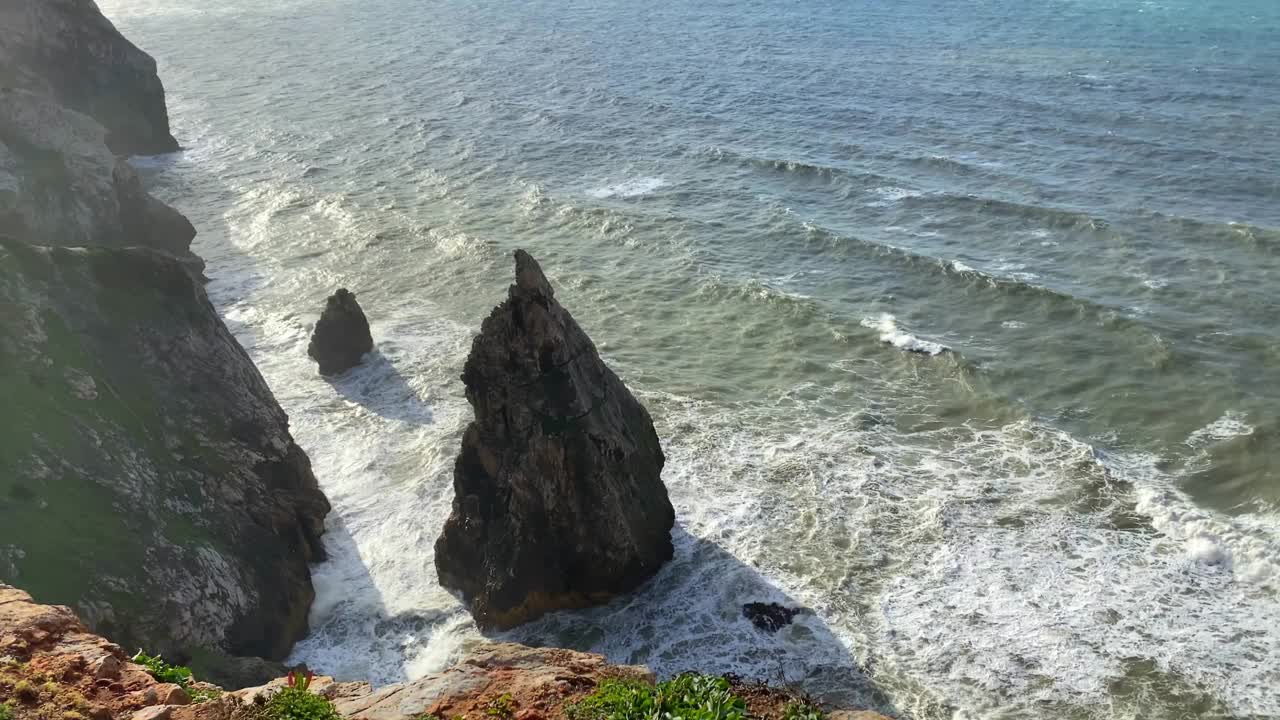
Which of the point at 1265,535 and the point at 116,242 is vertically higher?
the point at 116,242

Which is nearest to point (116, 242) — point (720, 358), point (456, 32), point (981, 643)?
point (720, 358)

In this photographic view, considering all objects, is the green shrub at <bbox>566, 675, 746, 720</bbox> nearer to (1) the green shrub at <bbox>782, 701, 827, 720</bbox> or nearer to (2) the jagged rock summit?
(1) the green shrub at <bbox>782, 701, 827, 720</bbox>

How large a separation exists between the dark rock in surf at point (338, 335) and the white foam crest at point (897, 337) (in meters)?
23.1

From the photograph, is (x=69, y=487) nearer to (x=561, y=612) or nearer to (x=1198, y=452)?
(x=561, y=612)

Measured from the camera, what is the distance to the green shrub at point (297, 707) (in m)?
14.9

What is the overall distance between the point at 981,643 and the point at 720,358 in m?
19.1

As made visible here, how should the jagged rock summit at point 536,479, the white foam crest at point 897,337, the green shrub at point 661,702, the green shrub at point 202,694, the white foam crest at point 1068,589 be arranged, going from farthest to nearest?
the white foam crest at point 897,337, the jagged rock summit at point 536,479, the white foam crest at point 1068,589, the green shrub at point 202,694, the green shrub at point 661,702

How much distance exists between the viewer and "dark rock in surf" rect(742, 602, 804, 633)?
2695 centimetres

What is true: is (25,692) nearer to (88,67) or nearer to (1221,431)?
(1221,431)

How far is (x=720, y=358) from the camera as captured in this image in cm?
4247

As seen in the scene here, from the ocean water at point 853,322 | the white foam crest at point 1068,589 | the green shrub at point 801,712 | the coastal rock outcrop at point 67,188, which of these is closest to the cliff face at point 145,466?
the ocean water at point 853,322

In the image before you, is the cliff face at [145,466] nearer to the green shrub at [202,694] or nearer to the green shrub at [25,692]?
the green shrub at [202,694]

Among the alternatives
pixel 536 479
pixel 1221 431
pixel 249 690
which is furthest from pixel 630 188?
pixel 249 690

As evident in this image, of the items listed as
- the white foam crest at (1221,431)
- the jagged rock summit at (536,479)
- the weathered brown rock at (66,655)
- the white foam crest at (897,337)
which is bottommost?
the white foam crest at (1221,431)
